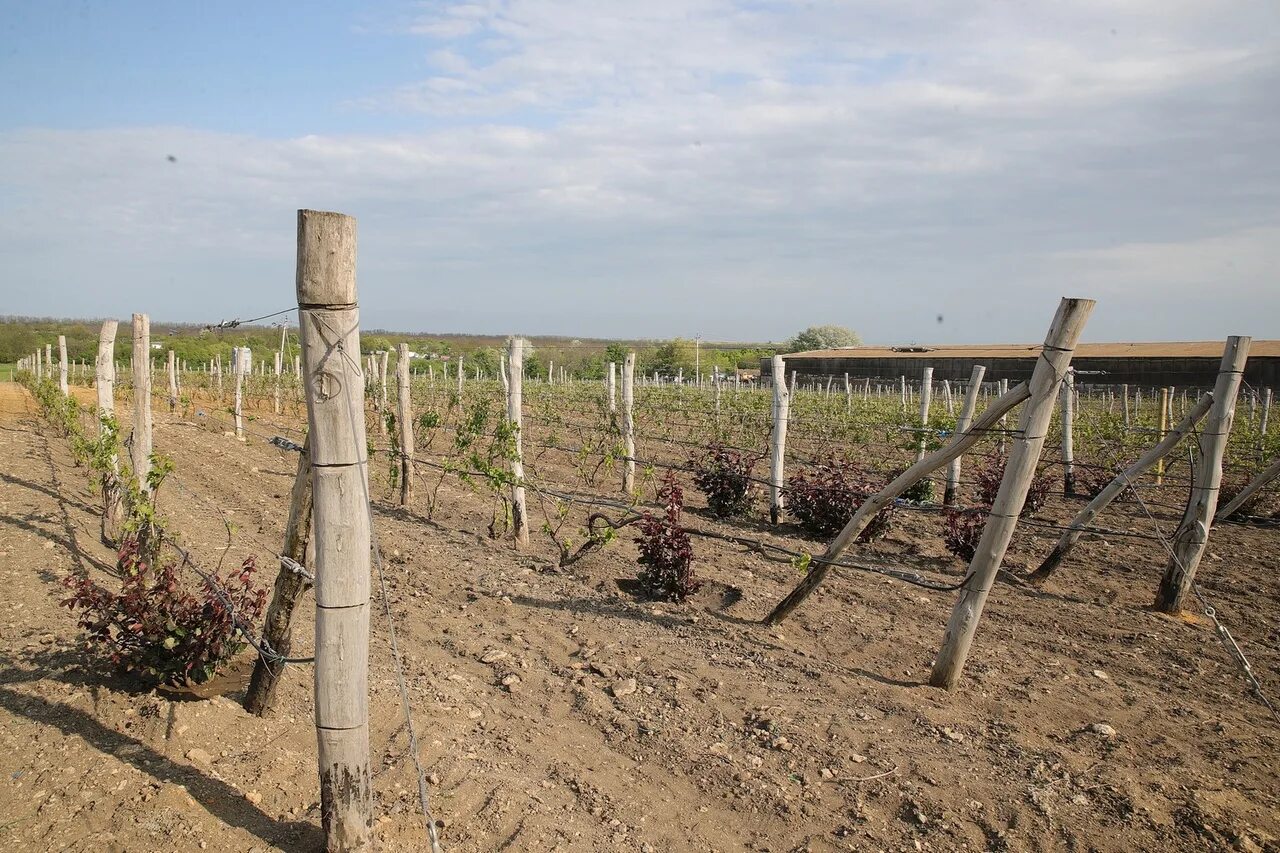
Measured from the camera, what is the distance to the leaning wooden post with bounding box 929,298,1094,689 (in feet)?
13.3

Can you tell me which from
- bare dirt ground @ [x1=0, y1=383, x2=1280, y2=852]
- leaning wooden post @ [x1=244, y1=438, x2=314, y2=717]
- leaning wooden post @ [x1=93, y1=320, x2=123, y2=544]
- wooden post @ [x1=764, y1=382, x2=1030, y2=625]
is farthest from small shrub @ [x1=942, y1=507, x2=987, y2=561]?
leaning wooden post @ [x1=93, y1=320, x2=123, y2=544]

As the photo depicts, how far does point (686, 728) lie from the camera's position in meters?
4.06

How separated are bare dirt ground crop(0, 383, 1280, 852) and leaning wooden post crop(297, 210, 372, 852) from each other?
1.22 feet

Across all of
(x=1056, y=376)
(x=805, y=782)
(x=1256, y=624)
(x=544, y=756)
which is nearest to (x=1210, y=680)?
(x=1256, y=624)

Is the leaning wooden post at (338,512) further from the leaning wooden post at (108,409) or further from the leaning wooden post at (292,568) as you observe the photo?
the leaning wooden post at (108,409)

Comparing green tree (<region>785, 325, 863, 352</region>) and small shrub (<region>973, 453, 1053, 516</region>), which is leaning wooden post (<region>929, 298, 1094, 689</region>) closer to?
small shrub (<region>973, 453, 1053, 516</region>)

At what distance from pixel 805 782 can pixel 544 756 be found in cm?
113

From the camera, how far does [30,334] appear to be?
39.0 m

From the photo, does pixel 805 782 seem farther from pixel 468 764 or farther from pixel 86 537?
pixel 86 537

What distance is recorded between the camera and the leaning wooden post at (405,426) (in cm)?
939

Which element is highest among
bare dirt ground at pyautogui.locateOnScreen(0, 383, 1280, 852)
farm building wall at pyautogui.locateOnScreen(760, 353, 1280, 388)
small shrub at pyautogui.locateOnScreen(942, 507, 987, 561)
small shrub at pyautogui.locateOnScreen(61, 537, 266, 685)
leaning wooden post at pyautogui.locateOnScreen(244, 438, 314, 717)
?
farm building wall at pyautogui.locateOnScreen(760, 353, 1280, 388)

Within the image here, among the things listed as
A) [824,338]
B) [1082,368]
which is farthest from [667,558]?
[824,338]

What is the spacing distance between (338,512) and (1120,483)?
5.30 meters

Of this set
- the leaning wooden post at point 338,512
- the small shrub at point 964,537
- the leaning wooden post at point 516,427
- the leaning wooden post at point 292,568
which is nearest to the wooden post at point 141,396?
the leaning wooden post at point 516,427
